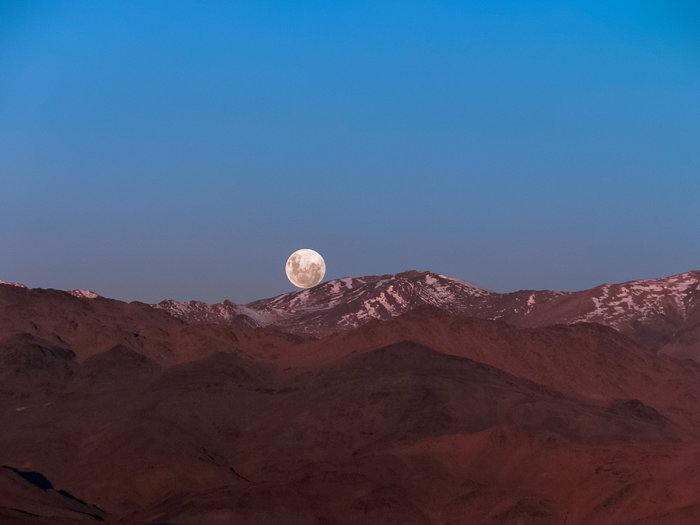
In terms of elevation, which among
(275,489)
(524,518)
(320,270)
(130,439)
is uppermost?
(320,270)

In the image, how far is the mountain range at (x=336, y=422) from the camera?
88438 mm

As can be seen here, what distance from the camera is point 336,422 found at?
118 metres

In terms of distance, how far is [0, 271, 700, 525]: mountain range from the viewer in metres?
88.4

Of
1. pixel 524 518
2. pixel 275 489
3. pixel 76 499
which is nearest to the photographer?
pixel 524 518

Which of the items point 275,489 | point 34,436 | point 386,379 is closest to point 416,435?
point 386,379

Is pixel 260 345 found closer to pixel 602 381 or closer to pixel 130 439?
pixel 602 381

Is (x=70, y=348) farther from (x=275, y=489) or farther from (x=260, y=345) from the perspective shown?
(x=275, y=489)

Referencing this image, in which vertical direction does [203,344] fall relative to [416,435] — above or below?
above

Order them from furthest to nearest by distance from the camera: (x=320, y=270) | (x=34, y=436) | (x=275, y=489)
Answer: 1. (x=320, y=270)
2. (x=34, y=436)
3. (x=275, y=489)

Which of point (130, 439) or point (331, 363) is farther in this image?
point (331, 363)

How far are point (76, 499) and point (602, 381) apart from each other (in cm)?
7162

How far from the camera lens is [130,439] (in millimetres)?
113625

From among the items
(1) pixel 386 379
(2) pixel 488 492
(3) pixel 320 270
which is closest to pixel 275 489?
(2) pixel 488 492

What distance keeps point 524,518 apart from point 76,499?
3608 cm
